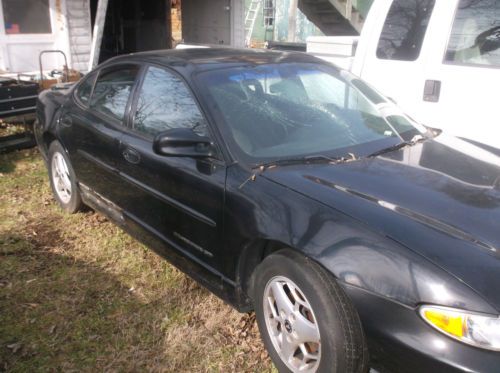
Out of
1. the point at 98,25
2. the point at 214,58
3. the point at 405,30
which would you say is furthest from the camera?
the point at 98,25

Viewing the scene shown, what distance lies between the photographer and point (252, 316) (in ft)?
9.85

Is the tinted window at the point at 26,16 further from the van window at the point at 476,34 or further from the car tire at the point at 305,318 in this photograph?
the car tire at the point at 305,318

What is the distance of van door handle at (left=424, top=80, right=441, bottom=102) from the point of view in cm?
402

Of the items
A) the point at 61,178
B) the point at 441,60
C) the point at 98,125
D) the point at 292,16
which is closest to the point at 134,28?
the point at 292,16

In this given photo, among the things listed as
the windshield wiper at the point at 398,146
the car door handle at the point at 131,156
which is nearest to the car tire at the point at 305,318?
the windshield wiper at the point at 398,146

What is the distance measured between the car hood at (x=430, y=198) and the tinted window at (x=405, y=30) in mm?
1641

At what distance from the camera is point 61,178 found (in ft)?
14.6

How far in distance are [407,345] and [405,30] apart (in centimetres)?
325

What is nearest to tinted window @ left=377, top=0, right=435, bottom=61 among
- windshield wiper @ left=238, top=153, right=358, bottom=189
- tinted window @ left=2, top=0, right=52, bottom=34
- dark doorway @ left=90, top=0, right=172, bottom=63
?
windshield wiper @ left=238, top=153, right=358, bottom=189

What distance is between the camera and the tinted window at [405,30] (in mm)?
4133

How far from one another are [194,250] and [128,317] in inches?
24.8

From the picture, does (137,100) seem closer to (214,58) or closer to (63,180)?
(214,58)

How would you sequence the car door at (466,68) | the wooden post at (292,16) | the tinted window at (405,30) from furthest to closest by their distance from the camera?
1. the wooden post at (292,16)
2. the tinted window at (405,30)
3. the car door at (466,68)

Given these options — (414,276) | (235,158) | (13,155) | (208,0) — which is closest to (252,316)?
(235,158)
